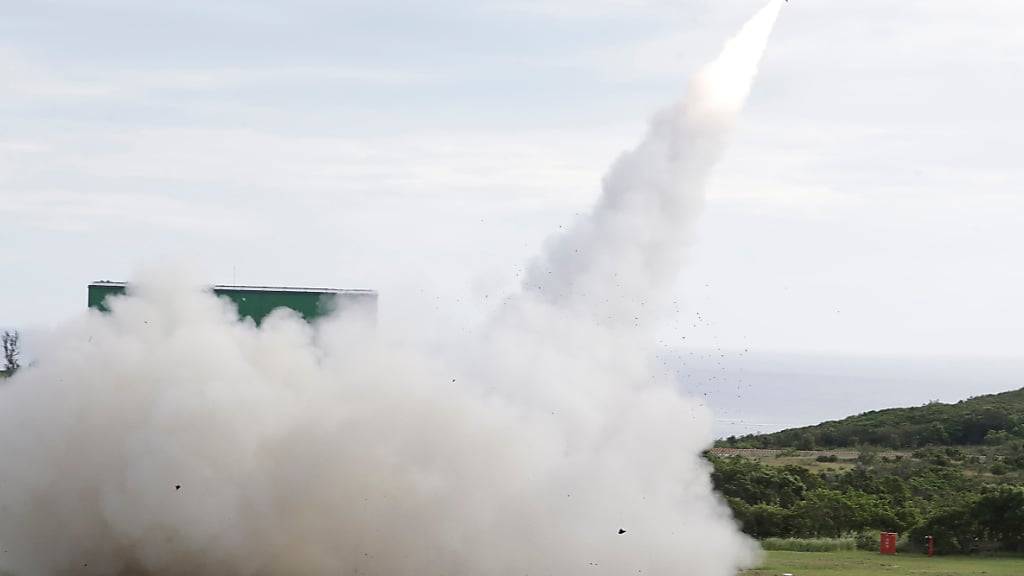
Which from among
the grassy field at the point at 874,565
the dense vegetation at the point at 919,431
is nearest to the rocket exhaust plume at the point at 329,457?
the grassy field at the point at 874,565

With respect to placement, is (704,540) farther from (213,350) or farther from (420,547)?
(213,350)

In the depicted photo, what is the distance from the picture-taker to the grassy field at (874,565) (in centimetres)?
2566

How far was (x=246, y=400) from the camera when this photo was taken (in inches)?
885

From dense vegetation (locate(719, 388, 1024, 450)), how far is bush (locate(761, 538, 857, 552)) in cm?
2925

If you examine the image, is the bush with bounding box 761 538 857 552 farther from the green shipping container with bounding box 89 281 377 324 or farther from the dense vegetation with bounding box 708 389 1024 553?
the green shipping container with bounding box 89 281 377 324

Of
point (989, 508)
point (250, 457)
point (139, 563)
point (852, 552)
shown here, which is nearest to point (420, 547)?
point (250, 457)

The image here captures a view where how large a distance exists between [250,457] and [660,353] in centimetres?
741

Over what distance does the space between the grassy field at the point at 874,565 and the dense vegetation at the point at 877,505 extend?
0.97 metres

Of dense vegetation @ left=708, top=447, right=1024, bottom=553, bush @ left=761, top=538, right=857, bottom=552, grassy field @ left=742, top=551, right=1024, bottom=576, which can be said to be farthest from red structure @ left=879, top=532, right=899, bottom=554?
bush @ left=761, top=538, right=857, bottom=552

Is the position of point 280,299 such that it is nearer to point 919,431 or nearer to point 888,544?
point 888,544

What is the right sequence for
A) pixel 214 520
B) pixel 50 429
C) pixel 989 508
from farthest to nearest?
pixel 989 508 < pixel 50 429 < pixel 214 520

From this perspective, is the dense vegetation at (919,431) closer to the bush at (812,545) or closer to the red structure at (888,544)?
the bush at (812,545)

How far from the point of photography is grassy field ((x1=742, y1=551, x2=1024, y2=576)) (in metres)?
25.7

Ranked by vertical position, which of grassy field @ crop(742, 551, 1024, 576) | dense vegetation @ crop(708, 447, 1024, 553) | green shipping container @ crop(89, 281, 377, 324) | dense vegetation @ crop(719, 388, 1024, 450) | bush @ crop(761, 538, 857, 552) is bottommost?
grassy field @ crop(742, 551, 1024, 576)
